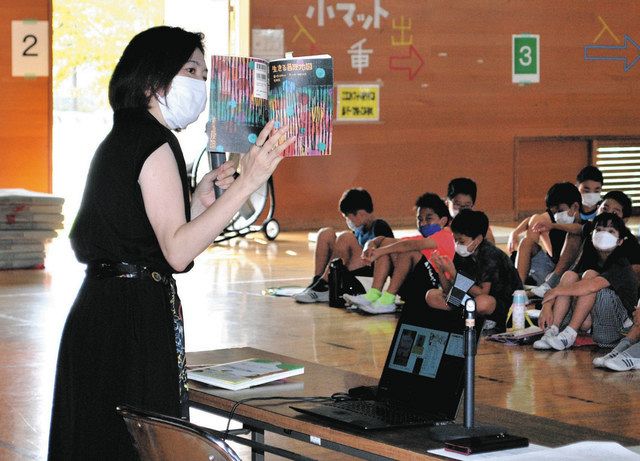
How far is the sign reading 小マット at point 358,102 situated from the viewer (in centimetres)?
1400

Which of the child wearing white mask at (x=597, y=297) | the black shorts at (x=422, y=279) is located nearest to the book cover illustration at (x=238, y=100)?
the child wearing white mask at (x=597, y=297)

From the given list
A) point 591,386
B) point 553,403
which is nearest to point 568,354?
point 591,386

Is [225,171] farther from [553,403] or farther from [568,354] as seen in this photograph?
[568,354]

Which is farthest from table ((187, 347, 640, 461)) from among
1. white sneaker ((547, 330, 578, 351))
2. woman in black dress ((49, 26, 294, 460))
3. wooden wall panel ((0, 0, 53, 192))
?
wooden wall panel ((0, 0, 53, 192))

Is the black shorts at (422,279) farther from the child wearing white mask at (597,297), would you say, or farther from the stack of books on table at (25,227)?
the stack of books on table at (25,227)

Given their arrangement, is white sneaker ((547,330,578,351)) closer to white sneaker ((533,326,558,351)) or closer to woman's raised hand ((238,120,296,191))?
white sneaker ((533,326,558,351))

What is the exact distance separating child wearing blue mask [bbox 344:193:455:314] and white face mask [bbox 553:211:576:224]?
3.64 feet

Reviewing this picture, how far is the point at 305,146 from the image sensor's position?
294 centimetres

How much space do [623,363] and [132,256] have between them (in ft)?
13.3

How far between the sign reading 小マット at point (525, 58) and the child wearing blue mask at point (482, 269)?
26.5 feet

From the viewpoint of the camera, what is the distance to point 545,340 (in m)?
6.85

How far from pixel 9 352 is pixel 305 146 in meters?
4.26

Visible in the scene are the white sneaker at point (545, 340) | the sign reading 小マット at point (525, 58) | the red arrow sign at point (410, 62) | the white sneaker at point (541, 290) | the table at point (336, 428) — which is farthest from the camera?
the sign reading 小マット at point (525, 58)

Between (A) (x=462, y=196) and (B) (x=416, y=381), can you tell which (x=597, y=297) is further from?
(B) (x=416, y=381)
